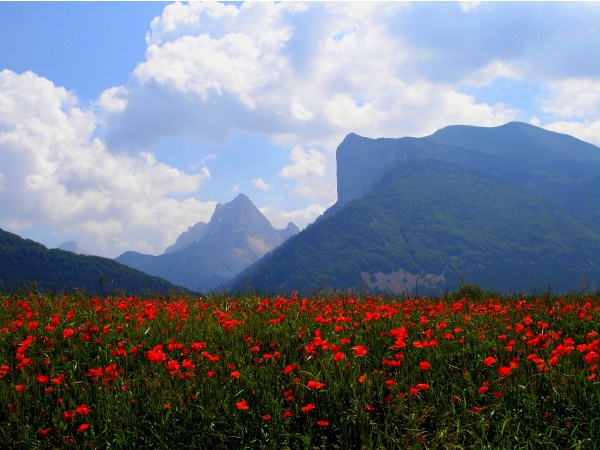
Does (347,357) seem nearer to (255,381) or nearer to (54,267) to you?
(255,381)

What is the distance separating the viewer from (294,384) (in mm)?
5406

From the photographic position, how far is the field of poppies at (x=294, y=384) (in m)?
4.62

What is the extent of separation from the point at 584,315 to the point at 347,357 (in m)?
4.28

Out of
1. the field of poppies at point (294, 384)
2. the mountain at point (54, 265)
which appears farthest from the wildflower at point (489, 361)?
the mountain at point (54, 265)

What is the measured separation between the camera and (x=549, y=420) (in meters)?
4.84

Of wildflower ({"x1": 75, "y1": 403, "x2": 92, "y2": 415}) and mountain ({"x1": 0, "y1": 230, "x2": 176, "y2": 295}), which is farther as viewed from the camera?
mountain ({"x1": 0, "y1": 230, "x2": 176, "y2": 295})

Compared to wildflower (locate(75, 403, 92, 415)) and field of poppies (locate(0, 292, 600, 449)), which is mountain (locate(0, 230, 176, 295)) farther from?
wildflower (locate(75, 403, 92, 415))

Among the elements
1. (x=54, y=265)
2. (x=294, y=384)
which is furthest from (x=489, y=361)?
(x=54, y=265)

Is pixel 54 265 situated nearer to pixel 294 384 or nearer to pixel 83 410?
pixel 83 410

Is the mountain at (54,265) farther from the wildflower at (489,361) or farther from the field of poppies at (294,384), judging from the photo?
the wildflower at (489,361)

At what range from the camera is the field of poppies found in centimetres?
462

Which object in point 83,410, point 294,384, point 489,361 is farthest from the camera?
point 489,361

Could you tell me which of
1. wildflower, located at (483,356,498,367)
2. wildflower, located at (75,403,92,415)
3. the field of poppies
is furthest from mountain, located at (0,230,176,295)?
Result: wildflower, located at (483,356,498,367)

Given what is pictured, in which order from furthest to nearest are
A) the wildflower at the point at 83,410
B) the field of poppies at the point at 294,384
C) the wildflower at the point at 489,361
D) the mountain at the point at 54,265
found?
1. the mountain at the point at 54,265
2. the wildflower at the point at 489,361
3. the wildflower at the point at 83,410
4. the field of poppies at the point at 294,384
